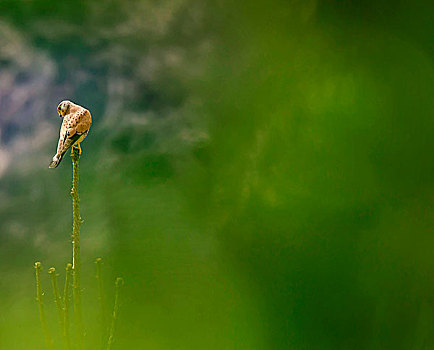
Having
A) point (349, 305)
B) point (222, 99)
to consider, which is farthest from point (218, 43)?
point (349, 305)

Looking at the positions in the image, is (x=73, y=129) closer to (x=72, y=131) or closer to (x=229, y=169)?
(x=72, y=131)

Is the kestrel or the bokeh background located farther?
the bokeh background

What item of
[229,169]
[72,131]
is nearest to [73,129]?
[72,131]

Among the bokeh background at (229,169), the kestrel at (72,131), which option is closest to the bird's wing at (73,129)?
the kestrel at (72,131)

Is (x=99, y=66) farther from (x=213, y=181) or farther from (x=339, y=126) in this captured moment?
(x=339, y=126)

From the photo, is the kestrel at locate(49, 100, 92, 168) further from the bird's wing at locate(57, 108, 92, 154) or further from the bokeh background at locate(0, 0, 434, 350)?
the bokeh background at locate(0, 0, 434, 350)

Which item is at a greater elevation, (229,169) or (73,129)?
(229,169)

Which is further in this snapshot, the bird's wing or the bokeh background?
the bokeh background

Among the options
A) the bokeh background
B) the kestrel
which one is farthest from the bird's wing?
the bokeh background

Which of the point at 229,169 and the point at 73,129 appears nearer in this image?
the point at 73,129
